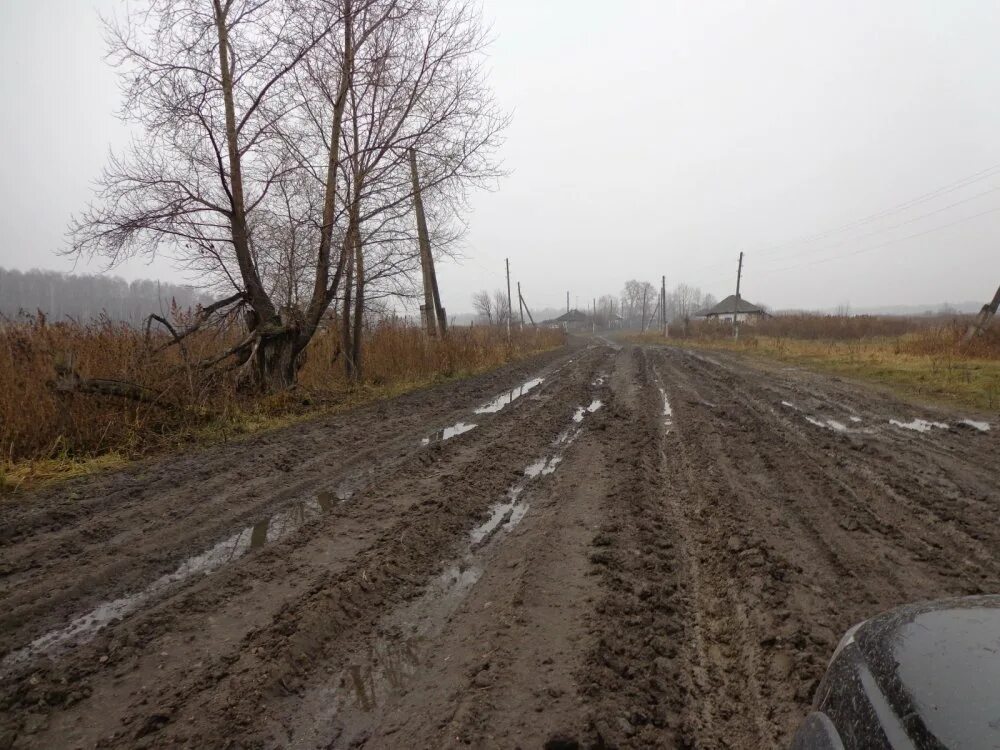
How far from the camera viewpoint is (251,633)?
2.63 metres

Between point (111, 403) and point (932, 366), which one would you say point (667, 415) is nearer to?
point (111, 403)

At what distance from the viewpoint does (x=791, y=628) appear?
8.38 ft

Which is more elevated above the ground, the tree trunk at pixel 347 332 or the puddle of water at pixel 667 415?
the tree trunk at pixel 347 332

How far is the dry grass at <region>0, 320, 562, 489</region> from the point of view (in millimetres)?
5801

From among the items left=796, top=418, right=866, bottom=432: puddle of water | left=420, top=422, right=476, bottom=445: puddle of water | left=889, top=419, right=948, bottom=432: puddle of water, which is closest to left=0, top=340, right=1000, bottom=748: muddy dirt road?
left=420, top=422, right=476, bottom=445: puddle of water

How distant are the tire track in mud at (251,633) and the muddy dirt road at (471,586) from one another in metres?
0.01

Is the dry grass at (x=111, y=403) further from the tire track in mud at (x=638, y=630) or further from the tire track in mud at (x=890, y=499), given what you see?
the tire track in mud at (x=890, y=499)

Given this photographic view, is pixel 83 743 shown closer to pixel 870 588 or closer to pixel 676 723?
pixel 676 723

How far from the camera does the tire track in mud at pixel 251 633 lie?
210 cm

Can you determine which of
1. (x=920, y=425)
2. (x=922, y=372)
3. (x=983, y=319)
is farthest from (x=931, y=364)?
(x=920, y=425)

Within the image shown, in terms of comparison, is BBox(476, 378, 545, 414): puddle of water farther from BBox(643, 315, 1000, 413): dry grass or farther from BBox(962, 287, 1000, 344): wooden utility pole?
BBox(962, 287, 1000, 344): wooden utility pole

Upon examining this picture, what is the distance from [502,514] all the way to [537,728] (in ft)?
7.42

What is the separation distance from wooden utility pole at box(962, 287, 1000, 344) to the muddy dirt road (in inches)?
565

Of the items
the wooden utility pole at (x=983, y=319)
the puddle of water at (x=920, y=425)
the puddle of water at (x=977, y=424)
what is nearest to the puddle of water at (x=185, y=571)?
the puddle of water at (x=920, y=425)
